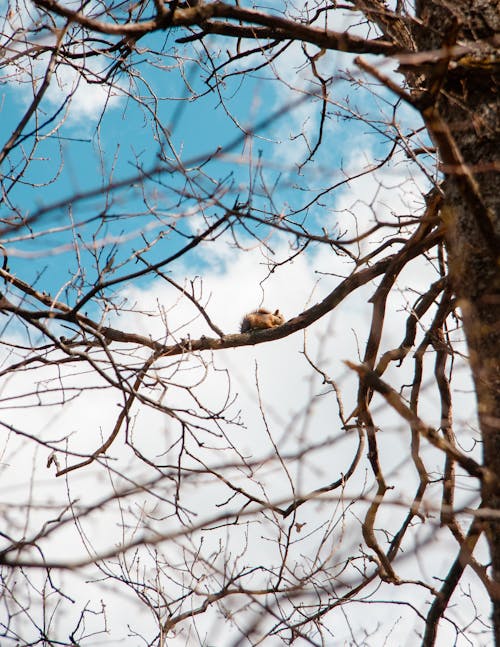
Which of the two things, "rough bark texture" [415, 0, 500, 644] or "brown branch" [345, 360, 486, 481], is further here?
"rough bark texture" [415, 0, 500, 644]

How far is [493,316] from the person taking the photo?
6.51 feet

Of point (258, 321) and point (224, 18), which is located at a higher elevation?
point (258, 321)

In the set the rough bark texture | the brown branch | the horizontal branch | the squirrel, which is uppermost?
the squirrel

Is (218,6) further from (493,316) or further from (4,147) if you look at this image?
(493,316)

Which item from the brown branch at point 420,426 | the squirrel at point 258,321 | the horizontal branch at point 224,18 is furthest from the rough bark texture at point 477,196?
the squirrel at point 258,321

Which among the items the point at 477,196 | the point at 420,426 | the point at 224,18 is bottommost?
the point at 420,426

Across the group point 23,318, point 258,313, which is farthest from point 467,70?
point 258,313

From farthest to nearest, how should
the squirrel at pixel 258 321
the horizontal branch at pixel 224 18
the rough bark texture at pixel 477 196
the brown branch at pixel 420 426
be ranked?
the squirrel at pixel 258 321 → the horizontal branch at pixel 224 18 → the rough bark texture at pixel 477 196 → the brown branch at pixel 420 426

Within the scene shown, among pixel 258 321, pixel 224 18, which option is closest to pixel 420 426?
pixel 224 18

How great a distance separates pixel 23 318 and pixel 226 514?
5.13 ft

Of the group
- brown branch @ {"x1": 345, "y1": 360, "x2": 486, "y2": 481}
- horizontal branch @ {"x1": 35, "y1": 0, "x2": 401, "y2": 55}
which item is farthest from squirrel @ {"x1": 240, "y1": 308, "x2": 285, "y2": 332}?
brown branch @ {"x1": 345, "y1": 360, "x2": 486, "y2": 481}

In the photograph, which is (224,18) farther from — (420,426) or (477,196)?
(420,426)

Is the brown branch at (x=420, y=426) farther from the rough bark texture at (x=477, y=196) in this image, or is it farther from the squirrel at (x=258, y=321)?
the squirrel at (x=258, y=321)

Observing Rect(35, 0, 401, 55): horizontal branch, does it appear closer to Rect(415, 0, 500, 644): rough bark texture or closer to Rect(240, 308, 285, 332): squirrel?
Rect(415, 0, 500, 644): rough bark texture
